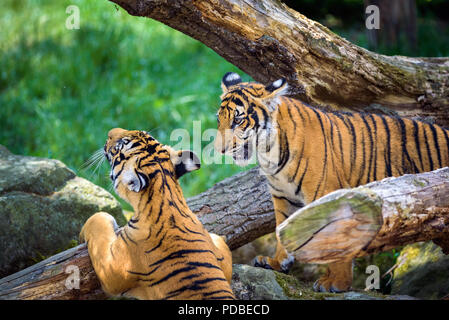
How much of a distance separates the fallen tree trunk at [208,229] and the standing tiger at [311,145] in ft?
1.34

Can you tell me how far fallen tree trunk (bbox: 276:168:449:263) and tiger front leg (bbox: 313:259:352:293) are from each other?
87cm

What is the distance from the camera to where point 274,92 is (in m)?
3.59

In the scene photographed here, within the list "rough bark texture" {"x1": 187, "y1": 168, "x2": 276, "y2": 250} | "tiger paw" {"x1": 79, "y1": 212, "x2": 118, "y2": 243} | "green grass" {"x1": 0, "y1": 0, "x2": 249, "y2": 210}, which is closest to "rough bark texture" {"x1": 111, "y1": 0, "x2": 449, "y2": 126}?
"rough bark texture" {"x1": 187, "y1": 168, "x2": 276, "y2": 250}

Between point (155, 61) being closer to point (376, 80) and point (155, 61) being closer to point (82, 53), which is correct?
point (82, 53)

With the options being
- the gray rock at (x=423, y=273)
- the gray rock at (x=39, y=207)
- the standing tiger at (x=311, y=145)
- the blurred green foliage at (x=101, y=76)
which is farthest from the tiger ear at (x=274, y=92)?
the blurred green foliage at (x=101, y=76)

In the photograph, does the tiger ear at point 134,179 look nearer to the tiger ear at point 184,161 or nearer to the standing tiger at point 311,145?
the tiger ear at point 184,161

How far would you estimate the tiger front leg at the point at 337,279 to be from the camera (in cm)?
390

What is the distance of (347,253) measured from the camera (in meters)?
2.85

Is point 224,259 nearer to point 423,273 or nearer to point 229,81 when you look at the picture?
point 229,81

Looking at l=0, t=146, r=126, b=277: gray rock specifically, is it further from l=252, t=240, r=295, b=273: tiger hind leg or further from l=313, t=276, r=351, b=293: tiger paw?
l=313, t=276, r=351, b=293: tiger paw

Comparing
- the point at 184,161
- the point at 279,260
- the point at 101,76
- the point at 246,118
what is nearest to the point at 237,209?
the point at 279,260

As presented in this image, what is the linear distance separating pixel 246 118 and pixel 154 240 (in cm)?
101

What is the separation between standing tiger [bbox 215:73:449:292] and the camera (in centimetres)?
363
